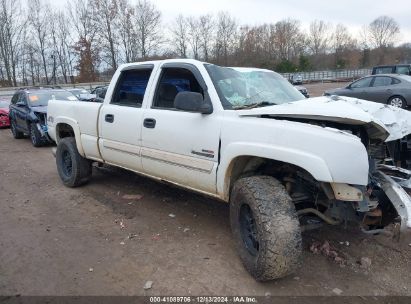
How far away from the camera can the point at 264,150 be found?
133 inches

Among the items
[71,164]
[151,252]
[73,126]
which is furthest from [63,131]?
[151,252]

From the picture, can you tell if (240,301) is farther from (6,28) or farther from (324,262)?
(6,28)

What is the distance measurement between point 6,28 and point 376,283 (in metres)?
58.2

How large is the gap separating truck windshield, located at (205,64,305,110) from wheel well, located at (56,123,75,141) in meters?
3.31

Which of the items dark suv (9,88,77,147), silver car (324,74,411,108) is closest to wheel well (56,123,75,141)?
dark suv (9,88,77,147)

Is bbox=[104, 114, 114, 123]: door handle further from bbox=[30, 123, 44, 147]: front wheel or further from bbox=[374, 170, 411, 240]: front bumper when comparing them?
bbox=[30, 123, 44, 147]: front wheel

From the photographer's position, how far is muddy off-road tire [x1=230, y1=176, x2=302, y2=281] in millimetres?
3201

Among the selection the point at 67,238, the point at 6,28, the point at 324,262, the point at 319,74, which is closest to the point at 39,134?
the point at 67,238

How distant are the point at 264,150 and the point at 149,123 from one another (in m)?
1.70

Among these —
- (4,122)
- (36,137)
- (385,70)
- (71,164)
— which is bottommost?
(4,122)

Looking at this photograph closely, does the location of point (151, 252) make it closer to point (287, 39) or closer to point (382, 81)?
point (382, 81)

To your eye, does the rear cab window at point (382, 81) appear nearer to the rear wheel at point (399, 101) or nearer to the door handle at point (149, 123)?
the rear wheel at point (399, 101)

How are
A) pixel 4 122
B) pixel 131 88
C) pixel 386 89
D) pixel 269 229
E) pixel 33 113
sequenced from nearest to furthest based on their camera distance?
pixel 269 229
pixel 131 88
pixel 33 113
pixel 386 89
pixel 4 122

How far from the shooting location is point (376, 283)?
3432 mm
